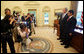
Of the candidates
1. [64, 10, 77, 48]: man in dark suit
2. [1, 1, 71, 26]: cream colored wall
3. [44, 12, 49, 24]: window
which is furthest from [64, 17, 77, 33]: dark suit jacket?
[44, 12, 49, 24]: window

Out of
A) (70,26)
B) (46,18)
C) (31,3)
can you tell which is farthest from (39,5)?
(70,26)

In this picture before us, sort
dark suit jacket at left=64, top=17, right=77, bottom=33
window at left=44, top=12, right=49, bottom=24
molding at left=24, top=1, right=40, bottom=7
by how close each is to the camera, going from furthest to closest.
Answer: window at left=44, top=12, right=49, bottom=24
molding at left=24, top=1, right=40, bottom=7
dark suit jacket at left=64, top=17, right=77, bottom=33

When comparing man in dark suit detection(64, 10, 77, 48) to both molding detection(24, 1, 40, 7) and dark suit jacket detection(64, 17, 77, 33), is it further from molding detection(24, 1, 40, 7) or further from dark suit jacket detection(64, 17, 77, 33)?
molding detection(24, 1, 40, 7)

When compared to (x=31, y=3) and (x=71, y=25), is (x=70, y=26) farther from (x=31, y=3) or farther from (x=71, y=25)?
(x=31, y=3)

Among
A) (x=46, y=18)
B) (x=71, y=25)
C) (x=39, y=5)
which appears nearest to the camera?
(x=71, y=25)

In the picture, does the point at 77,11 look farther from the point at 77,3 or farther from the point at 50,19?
the point at 50,19

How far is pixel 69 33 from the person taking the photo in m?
2.78

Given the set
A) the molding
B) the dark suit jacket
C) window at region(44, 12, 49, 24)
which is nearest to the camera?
the dark suit jacket

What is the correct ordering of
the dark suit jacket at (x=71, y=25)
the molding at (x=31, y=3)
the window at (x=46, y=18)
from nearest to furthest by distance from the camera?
1. the dark suit jacket at (x=71, y=25)
2. the molding at (x=31, y=3)
3. the window at (x=46, y=18)

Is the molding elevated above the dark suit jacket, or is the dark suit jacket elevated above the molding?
the molding

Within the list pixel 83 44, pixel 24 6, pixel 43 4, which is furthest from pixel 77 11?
pixel 24 6

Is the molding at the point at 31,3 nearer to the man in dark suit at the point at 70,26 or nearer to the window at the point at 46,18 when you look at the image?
the window at the point at 46,18

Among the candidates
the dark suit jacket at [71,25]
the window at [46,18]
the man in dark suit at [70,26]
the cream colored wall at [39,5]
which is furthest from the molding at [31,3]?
the dark suit jacket at [71,25]

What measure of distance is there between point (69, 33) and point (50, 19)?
18.8 feet
